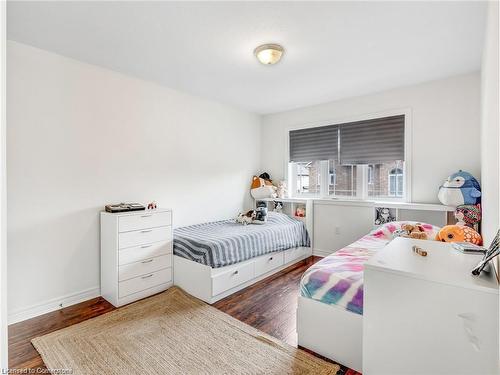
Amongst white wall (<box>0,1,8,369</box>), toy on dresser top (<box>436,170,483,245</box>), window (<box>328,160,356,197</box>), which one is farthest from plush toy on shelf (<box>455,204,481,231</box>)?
white wall (<box>0,1,8,369</box>)

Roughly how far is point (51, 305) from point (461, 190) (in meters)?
4.14

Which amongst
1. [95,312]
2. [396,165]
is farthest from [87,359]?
[396,165]

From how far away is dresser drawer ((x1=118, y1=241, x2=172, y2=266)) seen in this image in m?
2.54

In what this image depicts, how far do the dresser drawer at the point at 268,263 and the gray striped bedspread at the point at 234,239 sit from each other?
84 millimetres

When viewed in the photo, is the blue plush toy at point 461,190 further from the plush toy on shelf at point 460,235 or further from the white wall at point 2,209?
the white wall at point 2,209

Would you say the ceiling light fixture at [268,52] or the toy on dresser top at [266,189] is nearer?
the ceiling light fixture at [268,52]

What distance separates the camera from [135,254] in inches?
103

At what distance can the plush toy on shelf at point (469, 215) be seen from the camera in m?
2.59

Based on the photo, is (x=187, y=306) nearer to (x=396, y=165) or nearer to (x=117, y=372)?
(x=117, y=372)

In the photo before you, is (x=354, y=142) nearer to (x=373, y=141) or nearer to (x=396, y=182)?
(x=373, y=141)

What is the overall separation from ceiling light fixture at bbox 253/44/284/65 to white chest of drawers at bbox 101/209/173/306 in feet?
6.00

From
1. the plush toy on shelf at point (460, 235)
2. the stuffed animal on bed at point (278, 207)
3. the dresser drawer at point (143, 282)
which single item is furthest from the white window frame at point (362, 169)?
the dresser drawer at point (143, 282)

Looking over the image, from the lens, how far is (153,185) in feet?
10.6

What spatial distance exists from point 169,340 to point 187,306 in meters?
0.51
